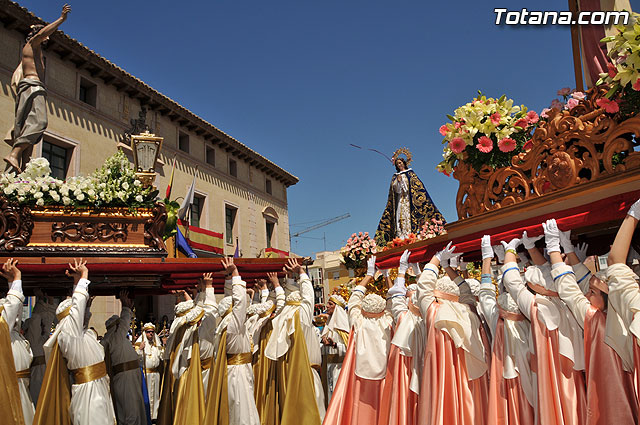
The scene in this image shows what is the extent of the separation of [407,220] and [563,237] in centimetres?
347

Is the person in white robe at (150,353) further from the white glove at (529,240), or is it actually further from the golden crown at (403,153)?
the white glove at (529,240)

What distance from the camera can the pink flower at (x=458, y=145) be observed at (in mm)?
4414

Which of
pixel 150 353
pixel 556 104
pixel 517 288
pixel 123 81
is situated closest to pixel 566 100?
pixel 556 104

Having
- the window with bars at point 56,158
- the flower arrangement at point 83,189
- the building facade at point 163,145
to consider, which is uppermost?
the building facade at point 163,145

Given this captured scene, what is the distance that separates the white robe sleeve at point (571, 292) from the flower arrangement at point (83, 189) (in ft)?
14.5

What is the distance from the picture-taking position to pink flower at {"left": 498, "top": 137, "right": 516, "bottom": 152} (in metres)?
4.15

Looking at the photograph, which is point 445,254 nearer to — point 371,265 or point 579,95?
point 371,265

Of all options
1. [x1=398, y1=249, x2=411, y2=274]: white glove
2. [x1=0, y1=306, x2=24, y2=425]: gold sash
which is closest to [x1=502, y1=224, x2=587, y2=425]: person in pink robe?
[x1=398, y1=249, x2=411, y2=274]: white glove

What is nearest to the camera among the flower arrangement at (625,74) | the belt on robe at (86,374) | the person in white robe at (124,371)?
the flower arrangement at (625,74)

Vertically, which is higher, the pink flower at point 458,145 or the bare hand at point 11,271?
the pink flower at point 458,145

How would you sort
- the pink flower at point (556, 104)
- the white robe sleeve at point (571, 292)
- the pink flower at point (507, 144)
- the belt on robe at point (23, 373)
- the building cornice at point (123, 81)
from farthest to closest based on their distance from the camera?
the building cornice at point (123, 81) < the belt on robe at point (23, 373) < the pink flower at point (507, 144) < the pink flower at point (556, 104) < the white robe sleeve at point (571, 292)

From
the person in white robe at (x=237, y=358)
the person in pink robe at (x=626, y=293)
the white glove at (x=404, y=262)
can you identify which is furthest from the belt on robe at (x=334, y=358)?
the person in pink robe at (x=626, y=293)

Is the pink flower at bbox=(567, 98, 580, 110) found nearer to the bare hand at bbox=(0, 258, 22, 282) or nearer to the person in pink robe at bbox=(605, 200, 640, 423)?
the person in pink robe at bbox=(605, 200, 640, 423)

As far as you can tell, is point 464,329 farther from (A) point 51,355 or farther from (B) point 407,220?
(A) point 51,355
